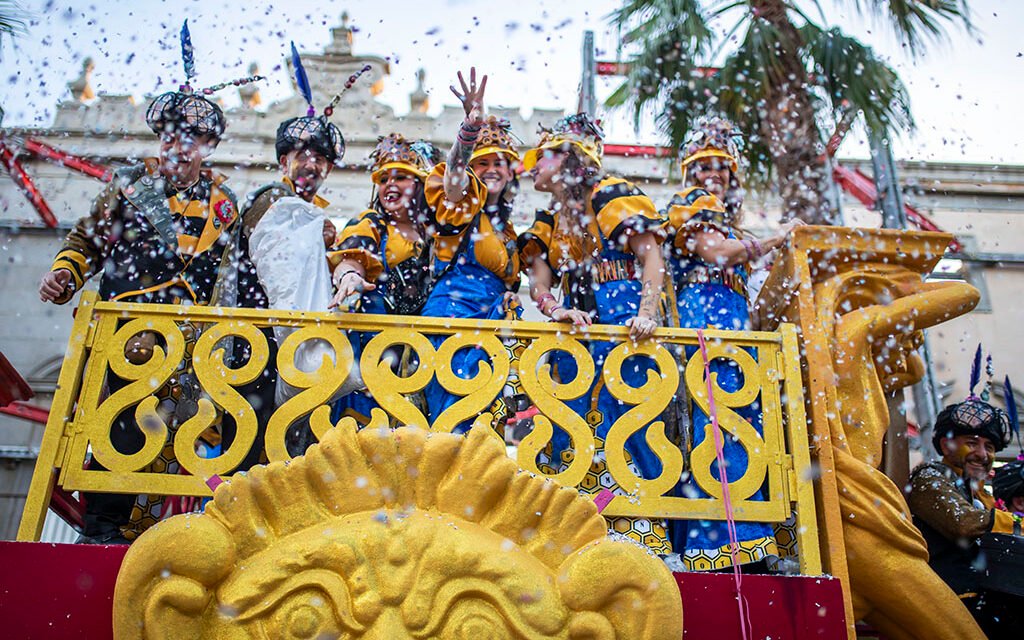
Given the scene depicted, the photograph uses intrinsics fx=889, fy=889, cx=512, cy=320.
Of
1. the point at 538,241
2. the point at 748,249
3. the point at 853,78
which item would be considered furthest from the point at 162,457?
the point at 853,78

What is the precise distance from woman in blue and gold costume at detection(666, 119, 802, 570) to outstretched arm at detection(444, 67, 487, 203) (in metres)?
1.07

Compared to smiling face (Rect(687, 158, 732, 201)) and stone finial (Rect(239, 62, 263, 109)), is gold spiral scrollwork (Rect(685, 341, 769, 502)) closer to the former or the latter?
smiling face (Rect(687, 158, 732, 201))

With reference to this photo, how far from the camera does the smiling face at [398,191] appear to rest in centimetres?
511

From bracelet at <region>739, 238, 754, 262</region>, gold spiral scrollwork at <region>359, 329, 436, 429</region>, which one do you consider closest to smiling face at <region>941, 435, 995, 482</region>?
bracelet at <region>739, 238, 754, 262</region>

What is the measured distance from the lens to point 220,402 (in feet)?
10.5

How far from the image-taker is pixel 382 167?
5.17 metres

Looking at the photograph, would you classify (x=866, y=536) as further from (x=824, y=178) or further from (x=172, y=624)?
(x=824, y=178)

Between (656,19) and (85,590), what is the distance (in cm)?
906

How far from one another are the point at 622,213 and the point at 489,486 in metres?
2.23

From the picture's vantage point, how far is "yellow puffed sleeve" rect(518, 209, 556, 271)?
4676mm

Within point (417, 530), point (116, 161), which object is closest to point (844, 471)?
point (417, 530)

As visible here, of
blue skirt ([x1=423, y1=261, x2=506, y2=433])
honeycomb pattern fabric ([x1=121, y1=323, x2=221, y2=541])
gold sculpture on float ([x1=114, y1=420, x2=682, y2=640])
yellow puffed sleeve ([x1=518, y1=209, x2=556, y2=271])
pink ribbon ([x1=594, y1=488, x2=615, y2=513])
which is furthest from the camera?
yellow puffed sleeve ([x1=518, y1=209, x2=556, y2=271])

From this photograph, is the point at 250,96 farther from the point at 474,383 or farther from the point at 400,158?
the point at 474,383

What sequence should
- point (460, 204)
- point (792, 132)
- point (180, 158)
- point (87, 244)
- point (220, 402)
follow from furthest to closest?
point (792, 132) → point (460, 204) → point (180, 158) → point (87, 244) → point (220, 402)
